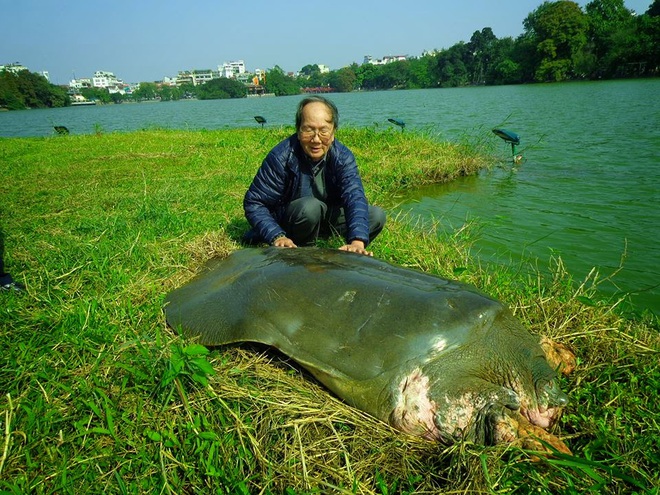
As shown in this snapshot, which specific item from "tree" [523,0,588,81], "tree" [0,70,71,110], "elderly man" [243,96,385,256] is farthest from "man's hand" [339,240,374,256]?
"tree" [0,70,71,110]

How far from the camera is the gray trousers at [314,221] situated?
3.34 m

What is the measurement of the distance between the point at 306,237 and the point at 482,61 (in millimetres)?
81445

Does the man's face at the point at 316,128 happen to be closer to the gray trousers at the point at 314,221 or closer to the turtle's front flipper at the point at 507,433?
the gray trousers at the point at 314,221

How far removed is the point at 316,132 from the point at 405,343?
184 centimetres

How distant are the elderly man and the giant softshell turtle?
0.89m

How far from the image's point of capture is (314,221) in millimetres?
3381

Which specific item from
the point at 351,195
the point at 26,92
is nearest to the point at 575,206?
the point at 351,195

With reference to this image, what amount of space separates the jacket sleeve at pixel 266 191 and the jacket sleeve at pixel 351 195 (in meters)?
0.46

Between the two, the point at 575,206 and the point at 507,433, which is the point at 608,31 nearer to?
the point at 575,206

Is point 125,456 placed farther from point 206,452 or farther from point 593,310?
point 593,310

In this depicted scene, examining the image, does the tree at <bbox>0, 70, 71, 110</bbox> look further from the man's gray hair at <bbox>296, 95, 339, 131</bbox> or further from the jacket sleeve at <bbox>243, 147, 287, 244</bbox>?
the man's gray hair at <bbox>296, 95, 339, 131</bbox>

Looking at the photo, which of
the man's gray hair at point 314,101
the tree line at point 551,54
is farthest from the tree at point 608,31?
the man's gray hair at point 314,101

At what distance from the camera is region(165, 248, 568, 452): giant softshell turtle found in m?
1.69

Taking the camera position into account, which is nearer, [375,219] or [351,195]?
[351,195]
